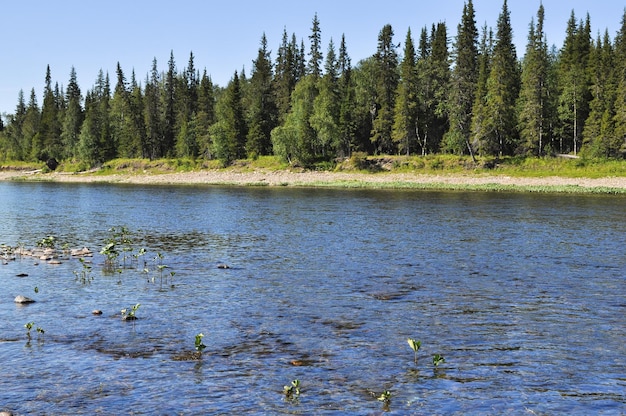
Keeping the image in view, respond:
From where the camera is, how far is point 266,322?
47.4 feet

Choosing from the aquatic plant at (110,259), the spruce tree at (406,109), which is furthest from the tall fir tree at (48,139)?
the aquatic plant at (110,259)

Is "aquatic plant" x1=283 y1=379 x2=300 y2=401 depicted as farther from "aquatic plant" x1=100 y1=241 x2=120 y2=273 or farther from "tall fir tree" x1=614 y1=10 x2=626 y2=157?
"tall fir tree" x1=614 y1=10 x2=626 y2=157

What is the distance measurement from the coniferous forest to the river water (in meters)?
63.5

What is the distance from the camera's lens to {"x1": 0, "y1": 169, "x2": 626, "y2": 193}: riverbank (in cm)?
7306

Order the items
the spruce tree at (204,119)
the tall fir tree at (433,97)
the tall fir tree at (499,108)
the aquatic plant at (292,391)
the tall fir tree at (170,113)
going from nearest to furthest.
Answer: the aquatic plant at (292,391)
the tall fir tree at (499,108)
the tall fir tree at (433,97)
the spruce tree at (204,119)
the tall fir tree at (170,113)

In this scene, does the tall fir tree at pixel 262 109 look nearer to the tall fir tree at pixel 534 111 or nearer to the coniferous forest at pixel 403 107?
the coniferous forest at pixel 403 107

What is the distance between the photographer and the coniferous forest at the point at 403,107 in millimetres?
89312

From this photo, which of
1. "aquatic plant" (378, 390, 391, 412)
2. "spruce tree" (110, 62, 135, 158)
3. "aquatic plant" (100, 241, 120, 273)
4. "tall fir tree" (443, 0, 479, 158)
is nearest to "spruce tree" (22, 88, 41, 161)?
"spruce tree" (110, 62, 135, 158)

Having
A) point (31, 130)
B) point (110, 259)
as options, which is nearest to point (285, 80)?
point (31, 130)

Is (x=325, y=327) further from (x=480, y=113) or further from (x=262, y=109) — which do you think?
(x=262, y=109)

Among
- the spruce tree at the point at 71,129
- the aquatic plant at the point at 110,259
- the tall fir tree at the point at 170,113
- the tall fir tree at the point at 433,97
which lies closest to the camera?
the aquatic plant at the point at 110,259

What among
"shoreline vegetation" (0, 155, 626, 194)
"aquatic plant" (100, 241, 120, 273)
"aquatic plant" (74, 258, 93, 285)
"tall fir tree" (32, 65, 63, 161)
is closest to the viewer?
"aquatic plant" (74, 258, 93, 285)

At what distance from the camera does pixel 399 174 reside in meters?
91.8

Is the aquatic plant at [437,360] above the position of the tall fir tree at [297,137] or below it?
below
